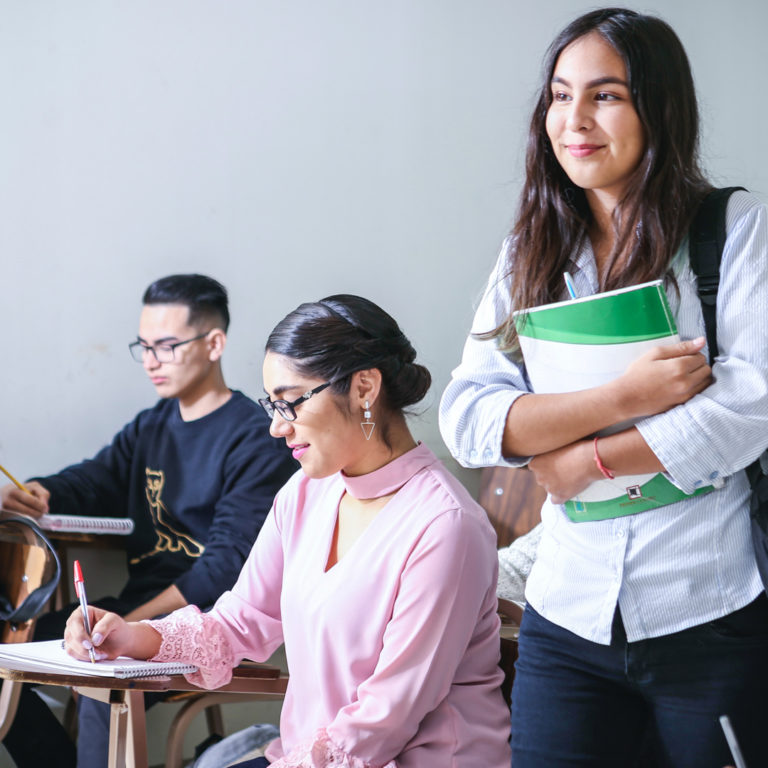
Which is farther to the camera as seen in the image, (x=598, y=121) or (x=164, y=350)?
(x=164, y=350)

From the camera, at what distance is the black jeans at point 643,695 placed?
3.29 ft

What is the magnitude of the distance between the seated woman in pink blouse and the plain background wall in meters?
1.31

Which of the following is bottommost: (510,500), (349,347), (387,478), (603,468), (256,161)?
(510,500)

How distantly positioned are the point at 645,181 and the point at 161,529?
1.90 m

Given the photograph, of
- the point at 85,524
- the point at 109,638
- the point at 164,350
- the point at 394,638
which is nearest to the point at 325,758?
the point at 394,638

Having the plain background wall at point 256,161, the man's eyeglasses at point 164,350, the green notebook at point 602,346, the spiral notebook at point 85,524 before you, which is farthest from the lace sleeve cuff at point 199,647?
the plain background wall at point 256,161

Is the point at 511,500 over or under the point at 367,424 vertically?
under

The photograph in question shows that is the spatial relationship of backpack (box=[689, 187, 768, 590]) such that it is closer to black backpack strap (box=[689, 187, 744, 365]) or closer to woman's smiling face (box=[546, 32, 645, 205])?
black backpack strap (box=[689, 187, 744, 365])

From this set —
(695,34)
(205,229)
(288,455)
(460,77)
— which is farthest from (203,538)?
(695,34)

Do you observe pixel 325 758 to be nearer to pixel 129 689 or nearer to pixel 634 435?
pixel 129 689

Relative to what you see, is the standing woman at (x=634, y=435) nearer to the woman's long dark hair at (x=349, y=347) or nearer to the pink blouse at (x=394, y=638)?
the pink blouse at (x=394, y=638)

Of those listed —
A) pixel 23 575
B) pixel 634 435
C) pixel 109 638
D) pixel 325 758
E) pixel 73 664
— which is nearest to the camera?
pixel 634 435

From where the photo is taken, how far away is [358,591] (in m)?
1.41

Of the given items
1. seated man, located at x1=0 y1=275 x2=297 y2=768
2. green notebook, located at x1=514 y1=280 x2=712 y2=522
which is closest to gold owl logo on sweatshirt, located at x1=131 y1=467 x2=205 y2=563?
seated man, located at x1=0 y1=275 x2=297 y2=768
